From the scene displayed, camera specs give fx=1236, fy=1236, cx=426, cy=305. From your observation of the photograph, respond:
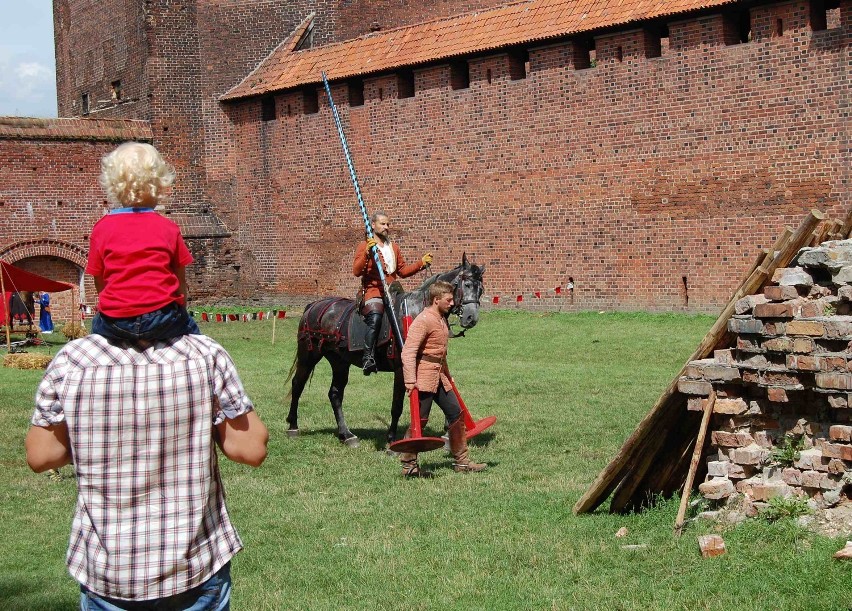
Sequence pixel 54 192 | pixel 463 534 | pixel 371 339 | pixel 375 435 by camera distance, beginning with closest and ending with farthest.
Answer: pixel 463 534 → pixel 371 339 → pixel 375 435 → pixel 54 192

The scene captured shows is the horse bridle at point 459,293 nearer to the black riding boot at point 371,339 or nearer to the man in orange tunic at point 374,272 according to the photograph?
the man in orange tunic at point 374,272

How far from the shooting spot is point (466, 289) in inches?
407

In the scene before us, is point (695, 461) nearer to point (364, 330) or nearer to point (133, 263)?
point (133, 263)

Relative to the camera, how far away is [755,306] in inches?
260

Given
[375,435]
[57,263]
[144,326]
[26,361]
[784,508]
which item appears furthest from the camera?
[57,263]

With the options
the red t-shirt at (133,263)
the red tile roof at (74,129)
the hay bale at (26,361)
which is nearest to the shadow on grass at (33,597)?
the red t-shirt at (133,263)

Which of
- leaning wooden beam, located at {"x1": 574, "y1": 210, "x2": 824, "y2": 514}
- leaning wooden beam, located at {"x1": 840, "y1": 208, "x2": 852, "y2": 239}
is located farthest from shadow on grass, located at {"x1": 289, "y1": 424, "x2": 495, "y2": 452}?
leaning wooden beam, located at {"x1": 840, "y1": 208, "x2": 852, "y2": 239}

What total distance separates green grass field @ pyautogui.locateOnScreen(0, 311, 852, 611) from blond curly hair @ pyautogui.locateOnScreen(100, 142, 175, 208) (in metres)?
2.87

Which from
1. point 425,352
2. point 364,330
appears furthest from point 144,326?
point 364,330

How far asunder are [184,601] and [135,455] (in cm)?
42

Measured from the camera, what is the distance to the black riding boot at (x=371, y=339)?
10766 mm

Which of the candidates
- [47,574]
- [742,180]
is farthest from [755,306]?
[742,180]

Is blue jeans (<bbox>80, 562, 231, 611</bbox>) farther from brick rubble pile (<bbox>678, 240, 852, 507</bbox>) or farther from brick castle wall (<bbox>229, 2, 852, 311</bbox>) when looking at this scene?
brick castle wall (<bbox>229, 2, 852, 311</bbox>)

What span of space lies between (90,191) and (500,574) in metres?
24.7
